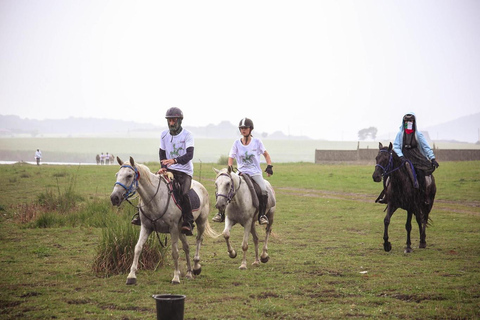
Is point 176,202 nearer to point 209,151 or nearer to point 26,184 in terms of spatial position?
point 26,184

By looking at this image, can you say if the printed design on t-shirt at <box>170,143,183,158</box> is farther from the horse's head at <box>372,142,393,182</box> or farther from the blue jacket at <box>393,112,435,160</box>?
Result: the blue jacket at <box>393,112,435,160</box>

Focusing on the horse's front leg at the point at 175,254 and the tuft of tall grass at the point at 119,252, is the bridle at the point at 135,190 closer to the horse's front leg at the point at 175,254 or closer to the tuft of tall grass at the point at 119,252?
the horse's front leg at the point at 175,254

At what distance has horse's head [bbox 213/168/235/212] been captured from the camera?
35.7ft

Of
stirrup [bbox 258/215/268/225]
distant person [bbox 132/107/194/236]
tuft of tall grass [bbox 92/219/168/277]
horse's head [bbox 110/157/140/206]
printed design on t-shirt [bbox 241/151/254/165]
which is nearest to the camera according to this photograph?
horse's head [bbox 110/157/140/206]

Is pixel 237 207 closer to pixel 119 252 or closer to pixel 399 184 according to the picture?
pixel 119 252

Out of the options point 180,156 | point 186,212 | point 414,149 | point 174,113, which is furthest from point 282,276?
point 414,149

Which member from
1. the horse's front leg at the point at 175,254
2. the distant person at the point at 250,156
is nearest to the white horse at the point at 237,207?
the distant person at the point at 250,156

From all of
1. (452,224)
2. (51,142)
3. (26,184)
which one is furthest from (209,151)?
(452,224)

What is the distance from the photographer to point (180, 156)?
10.5 m

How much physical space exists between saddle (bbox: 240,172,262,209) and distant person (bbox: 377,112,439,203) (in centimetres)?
402

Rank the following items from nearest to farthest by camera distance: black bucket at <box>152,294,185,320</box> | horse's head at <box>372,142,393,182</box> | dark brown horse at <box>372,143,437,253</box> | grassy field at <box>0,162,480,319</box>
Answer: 1. black bucket at <box>152,294,185,320</box>
2. grassy field at <box>0,162,480,319</box>
3. horse's head at <box>372,142,393,182</box>
4. dark brown horse at <box>372,143,437,253</box>

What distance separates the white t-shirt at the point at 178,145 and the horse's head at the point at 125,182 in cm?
110

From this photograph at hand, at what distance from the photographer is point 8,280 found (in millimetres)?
10422

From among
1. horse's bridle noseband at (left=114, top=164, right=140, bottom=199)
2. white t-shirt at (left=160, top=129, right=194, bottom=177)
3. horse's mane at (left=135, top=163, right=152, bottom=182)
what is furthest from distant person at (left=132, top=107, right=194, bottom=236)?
horse's bridle noseband at (left=114, top=164, right=140, bottom=199)
